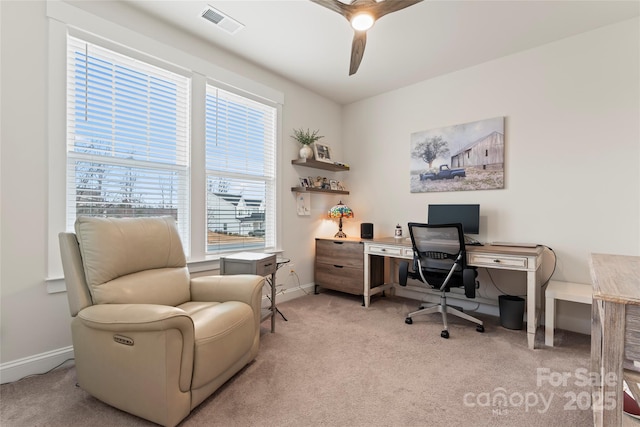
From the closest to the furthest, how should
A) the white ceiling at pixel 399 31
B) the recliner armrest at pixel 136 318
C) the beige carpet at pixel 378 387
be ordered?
1. the recliner armrest at pixel 136 318
2. the beige carpet at pixel 378 387
3. the white ceiling at pixel 399 31

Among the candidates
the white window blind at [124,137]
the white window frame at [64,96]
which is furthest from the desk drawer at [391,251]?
the white window blind at [124,137]

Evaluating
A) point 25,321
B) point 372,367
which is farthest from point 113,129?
point 372,367

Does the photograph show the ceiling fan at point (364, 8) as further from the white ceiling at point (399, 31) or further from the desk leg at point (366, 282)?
the desk leg at point (366, 282)

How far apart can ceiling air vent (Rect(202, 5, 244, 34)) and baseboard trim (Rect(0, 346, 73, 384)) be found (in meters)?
2.74

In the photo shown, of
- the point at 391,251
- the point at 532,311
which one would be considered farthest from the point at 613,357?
the point at 391,251

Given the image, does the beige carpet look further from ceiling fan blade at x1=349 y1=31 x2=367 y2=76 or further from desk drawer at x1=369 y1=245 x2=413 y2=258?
ceiling fan blade at x1=349 y1=31 x2=367 y2=76

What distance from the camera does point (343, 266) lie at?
3.49 metres

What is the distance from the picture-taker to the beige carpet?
1468mm

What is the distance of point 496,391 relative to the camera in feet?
5.60

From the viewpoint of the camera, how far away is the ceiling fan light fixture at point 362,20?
6.01 feet

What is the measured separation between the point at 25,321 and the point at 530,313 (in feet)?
11.8

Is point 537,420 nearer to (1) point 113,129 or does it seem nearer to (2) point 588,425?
(2) point 588,425

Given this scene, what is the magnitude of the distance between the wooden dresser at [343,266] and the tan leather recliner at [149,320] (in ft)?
5.19

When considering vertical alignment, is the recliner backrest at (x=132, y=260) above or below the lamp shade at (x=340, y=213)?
below
